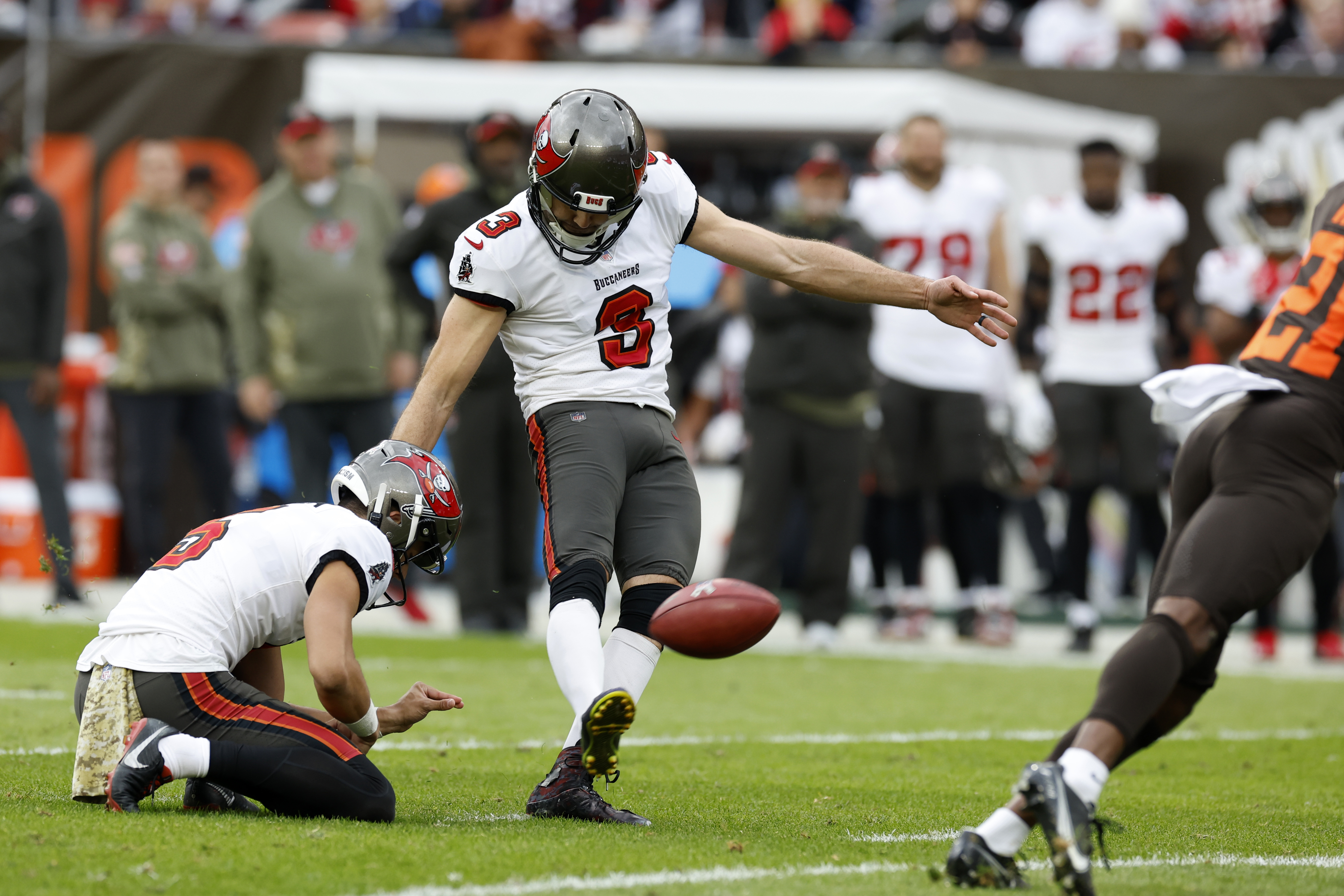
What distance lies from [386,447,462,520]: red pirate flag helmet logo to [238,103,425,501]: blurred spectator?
190 inches

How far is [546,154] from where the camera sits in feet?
13.4

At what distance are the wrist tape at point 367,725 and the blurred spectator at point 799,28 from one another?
9.13m

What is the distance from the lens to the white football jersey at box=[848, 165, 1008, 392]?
9.04m

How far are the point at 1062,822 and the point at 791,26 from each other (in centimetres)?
1010

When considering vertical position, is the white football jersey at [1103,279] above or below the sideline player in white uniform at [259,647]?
above

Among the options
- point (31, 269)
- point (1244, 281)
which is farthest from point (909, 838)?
point (31, 269)

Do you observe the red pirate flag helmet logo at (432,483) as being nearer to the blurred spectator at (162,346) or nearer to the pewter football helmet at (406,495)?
the pewter football helmet at (406,495)

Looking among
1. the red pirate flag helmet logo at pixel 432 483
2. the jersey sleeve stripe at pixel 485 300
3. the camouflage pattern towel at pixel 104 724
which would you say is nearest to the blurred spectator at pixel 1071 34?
the jersey sleeve stripe at pixel 485 300

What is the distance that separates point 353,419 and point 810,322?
2.53 m

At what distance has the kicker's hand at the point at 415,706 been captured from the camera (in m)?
4.02

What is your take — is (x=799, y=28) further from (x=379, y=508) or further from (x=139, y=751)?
(x=139, y=751)

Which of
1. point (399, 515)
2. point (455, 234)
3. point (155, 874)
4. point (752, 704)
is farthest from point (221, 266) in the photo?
point (155, 874)

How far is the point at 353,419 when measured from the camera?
8992 mm

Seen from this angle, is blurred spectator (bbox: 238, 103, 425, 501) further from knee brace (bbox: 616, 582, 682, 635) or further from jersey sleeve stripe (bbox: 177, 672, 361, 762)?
jersey sleeve stripe (bbox: 177, 672, 361, 762)
